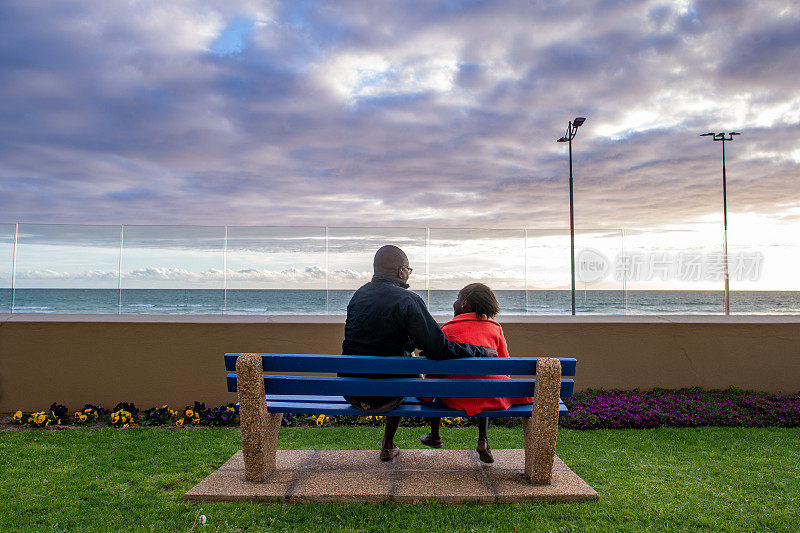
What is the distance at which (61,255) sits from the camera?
8820 millimetres

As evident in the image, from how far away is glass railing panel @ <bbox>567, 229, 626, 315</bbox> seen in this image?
977 cm

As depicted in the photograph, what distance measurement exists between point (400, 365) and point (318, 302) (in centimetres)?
510

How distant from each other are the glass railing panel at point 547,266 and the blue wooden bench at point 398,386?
18.1 ft

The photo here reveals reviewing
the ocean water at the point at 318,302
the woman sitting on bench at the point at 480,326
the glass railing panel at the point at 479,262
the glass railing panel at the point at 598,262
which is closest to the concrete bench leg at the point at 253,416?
the woman sitting on bench at the point at 480,326

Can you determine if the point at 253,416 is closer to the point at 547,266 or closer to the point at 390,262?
the point at 390,262

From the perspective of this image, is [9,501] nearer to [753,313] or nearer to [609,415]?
[609,415]

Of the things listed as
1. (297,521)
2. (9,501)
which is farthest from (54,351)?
(297,521)

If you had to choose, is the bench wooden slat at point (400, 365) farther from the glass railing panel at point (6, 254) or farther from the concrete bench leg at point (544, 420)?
the glass railing panel at point (6, 254)

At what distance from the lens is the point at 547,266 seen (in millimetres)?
9727

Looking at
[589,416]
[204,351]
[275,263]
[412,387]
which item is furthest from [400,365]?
[275,263]

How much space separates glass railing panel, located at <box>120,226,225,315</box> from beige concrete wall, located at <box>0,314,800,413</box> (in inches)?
75.3

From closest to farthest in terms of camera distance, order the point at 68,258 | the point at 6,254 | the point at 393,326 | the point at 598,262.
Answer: the point at 393,326
the point at 6,254
the point at 68,258
the point at 598,262

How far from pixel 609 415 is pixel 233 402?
393 cm

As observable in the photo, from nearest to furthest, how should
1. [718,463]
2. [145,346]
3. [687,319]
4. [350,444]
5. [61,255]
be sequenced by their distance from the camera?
[718,463]
[350,444]
[145,346]
[687,319]
[61,255]
